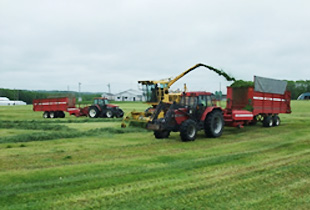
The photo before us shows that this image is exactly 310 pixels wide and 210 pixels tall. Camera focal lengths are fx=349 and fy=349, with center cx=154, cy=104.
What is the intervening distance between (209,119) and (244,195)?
25.8 ft

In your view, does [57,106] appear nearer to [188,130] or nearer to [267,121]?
[267,121]

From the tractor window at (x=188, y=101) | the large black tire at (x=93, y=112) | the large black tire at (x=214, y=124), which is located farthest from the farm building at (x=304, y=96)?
the tractor window at (x=188, y=101)

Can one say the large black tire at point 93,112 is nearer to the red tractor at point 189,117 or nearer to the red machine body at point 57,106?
the red machine body at point 57,106

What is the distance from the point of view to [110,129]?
53.5 feet

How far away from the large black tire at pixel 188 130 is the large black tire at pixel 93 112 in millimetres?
15759

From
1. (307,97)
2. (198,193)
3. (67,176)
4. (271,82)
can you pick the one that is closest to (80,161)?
(67,176)

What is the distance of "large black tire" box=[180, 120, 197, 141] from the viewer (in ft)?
41.9

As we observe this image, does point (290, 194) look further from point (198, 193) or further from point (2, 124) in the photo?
point (2, 124)

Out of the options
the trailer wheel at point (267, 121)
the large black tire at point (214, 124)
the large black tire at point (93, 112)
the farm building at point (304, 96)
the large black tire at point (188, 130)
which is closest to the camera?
the large black tire at point (188, 130)

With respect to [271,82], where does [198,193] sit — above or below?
below

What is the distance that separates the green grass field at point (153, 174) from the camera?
5805 millimetres

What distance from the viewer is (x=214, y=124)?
46.9ft

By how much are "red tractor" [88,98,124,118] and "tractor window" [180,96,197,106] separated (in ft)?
47.9

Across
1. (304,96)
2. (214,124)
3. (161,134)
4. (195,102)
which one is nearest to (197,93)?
(195,102)
